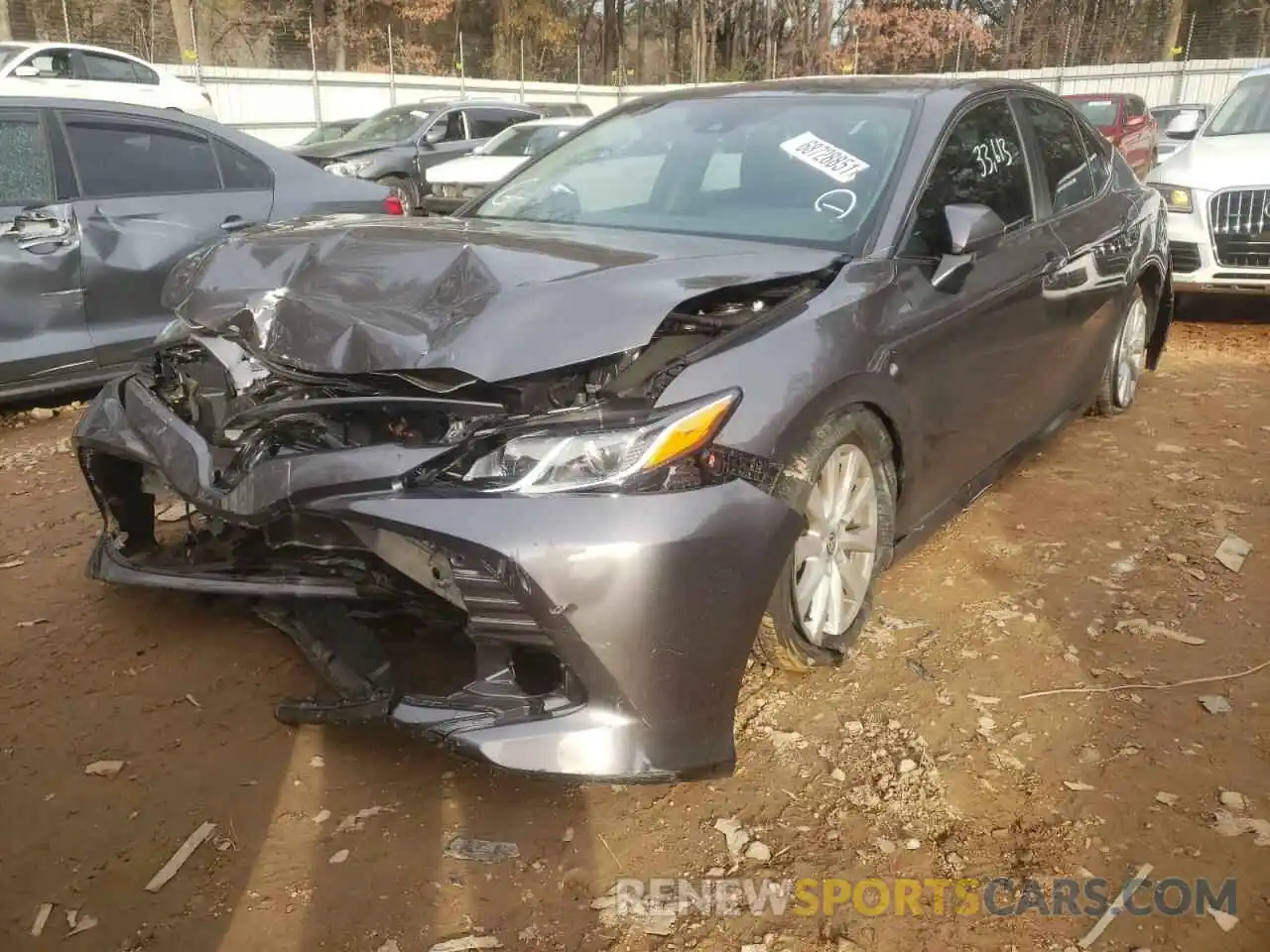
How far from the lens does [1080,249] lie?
4.01 meters

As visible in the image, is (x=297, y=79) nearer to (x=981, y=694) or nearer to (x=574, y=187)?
(x=574, y=187)

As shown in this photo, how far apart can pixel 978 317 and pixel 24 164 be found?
14.9ft

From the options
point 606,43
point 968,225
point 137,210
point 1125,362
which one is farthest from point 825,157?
point 606,43

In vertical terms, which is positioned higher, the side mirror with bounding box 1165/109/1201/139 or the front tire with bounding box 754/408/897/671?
the side mirror with bounding box 1165/109/1201/139

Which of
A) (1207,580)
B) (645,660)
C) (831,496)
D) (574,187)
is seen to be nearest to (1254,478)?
(1207,580)

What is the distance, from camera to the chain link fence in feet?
68.0

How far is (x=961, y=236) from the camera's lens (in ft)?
9.80

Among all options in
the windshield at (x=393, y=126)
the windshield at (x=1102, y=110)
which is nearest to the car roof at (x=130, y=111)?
the windshield at (x=393, y=126)

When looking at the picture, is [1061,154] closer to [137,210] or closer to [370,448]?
[370,448]

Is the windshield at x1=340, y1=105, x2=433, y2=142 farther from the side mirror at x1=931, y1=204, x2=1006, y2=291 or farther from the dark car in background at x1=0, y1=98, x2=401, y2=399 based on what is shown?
the side mirror at x1=931, y1=204, x2=1006, y2=291

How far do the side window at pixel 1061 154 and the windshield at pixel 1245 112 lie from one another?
4.34 meters

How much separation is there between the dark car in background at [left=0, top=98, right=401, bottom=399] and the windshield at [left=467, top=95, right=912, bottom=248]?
2101 millimetres

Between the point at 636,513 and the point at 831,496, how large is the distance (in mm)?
827

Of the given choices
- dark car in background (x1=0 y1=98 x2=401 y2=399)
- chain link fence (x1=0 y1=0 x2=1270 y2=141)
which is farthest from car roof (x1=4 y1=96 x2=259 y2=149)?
chain link fence (x1=0 y1=0 x2=1270 y2=141)
